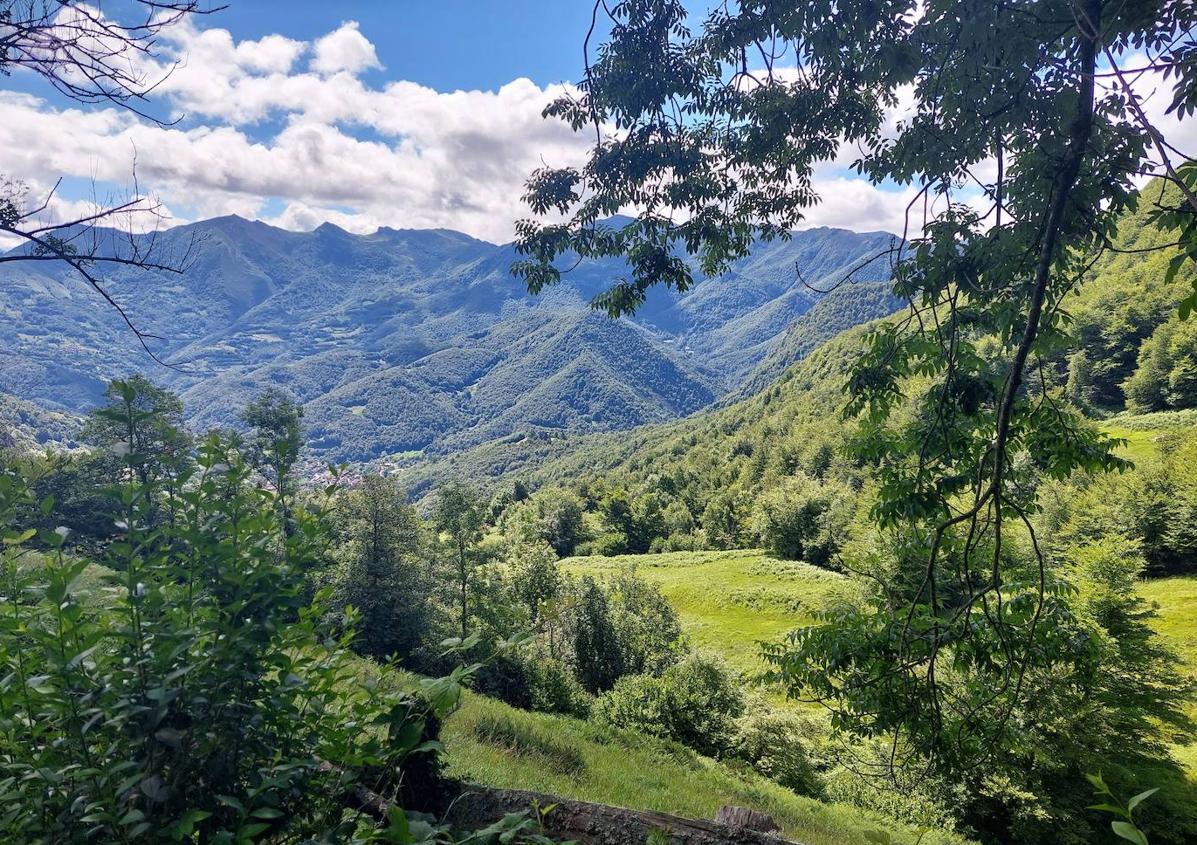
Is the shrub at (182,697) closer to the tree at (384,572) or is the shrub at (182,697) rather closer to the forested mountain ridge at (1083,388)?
the tree at (384,572)

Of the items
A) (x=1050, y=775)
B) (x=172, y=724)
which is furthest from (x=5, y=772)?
(x=1050, y=775)

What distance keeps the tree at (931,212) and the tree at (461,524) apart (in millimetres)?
22392

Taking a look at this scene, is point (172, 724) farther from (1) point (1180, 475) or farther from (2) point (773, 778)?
(1) point (1180, 475)

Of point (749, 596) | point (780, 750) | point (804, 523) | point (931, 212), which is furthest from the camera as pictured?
point (804, 523)

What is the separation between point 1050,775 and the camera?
14.2m

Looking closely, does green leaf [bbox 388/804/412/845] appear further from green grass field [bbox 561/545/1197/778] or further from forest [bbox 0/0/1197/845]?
green grass field [bbox 561/545/1197/778]

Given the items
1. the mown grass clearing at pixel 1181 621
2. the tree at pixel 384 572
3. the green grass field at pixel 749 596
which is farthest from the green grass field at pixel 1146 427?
the tree at pixel 384 572

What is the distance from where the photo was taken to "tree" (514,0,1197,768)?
11.1 feet

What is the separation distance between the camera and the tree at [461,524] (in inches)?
1067

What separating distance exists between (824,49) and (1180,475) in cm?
5048

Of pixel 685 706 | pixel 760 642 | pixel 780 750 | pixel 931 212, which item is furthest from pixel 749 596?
pixel 931 212

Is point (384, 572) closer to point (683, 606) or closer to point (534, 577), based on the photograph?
point (534, 577)

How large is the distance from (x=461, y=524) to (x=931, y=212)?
83.0 feet

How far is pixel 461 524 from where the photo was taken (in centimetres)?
2708
